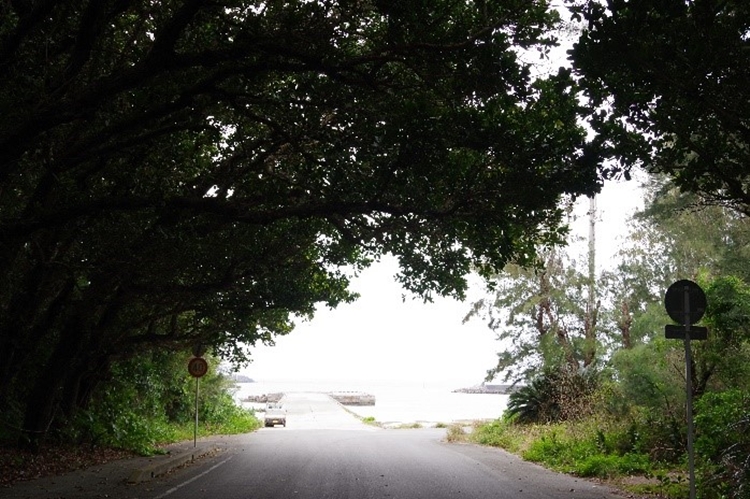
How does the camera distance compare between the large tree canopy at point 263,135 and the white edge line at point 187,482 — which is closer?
the large tree canopy at point 263,135

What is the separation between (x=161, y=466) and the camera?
48.0 feet

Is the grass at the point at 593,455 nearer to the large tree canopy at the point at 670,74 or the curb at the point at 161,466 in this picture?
the large tree canopy at the point at 670,74

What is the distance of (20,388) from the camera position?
1920 cm

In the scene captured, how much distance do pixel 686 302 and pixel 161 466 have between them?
10730mm

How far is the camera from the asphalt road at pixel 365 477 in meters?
11.5

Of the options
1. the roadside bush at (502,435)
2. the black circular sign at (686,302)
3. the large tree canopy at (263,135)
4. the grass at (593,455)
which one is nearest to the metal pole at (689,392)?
the black circular sign at (686,302)

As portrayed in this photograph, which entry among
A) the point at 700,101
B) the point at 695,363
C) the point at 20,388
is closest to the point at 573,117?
the point at 700,101

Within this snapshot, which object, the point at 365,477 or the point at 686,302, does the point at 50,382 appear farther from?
the point at 686,302

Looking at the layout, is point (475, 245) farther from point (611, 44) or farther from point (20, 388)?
point (20, 388)

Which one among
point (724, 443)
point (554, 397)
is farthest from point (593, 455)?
point (554, 397)

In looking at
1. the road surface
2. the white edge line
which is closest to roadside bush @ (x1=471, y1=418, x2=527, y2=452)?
the road surface

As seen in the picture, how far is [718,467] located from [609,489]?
2.34 metres

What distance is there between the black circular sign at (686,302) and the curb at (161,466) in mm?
9601

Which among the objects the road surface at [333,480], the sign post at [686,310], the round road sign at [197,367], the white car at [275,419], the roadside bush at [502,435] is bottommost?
the white car at [275,419]
